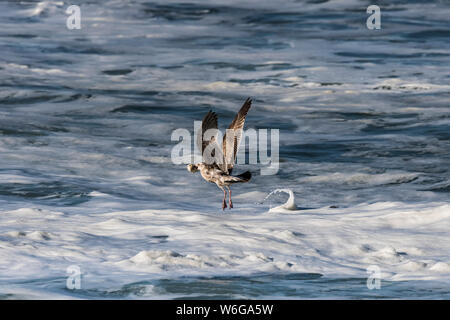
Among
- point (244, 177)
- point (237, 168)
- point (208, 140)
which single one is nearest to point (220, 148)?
point (208, 140)

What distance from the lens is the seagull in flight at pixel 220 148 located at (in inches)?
310

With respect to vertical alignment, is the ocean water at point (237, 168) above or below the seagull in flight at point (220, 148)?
below

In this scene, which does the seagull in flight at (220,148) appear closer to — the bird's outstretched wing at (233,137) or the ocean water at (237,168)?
the bird's outstretched wing at (233,137)

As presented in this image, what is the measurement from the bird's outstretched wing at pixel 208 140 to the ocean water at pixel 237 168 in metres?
0.65

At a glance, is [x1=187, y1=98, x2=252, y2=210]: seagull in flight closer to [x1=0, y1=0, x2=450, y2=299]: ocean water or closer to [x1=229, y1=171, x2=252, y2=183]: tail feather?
[x1=229, y1=171, x2=252, y2=183]: tail feather

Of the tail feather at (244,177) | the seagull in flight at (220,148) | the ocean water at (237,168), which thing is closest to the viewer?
the ocean water at (237,168)

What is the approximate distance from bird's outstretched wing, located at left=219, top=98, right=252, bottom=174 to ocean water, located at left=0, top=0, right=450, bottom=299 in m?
0.60

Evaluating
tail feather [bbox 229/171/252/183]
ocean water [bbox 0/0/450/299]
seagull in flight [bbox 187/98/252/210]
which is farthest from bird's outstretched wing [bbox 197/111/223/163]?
ocean water [bbox 0/0/450/299]

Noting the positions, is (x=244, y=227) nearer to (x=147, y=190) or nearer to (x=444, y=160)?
(x=147, y=190)

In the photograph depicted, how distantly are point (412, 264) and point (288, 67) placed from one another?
14.6m

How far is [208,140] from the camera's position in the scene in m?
8.01

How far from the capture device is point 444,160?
43.8 ft

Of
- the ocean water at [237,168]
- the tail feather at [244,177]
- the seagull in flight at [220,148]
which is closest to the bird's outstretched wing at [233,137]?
the seagull in flight at [220,148]

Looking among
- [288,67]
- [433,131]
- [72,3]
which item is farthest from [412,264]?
[72,3]
